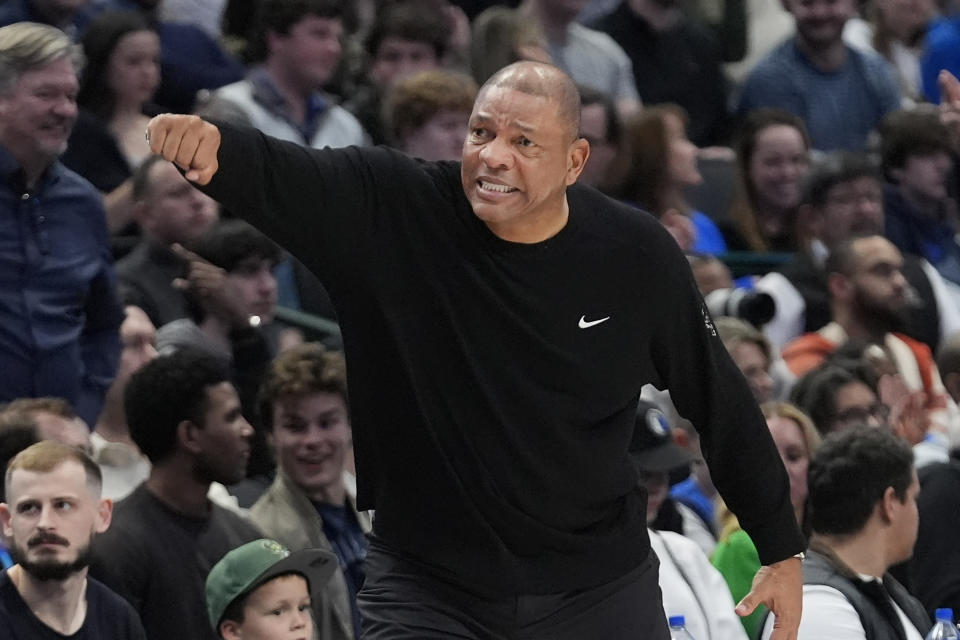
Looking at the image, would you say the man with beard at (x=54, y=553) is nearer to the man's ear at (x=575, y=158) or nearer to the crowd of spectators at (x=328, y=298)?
the crowd of spectators at (x=328, y=298)

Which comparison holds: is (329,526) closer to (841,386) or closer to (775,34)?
(841,386)

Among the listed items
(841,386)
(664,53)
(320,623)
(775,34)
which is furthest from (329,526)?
(775,34)

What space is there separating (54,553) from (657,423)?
6.56ft

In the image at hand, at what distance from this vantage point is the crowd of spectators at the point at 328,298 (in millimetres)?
5656

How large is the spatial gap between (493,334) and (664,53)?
6.52 meters

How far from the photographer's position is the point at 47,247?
6.56 meters

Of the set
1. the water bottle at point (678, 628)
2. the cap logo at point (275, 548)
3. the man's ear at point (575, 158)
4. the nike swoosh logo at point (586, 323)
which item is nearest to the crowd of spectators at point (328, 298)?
the cap logo at point (275, 548)

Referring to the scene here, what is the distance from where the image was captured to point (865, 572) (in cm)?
565

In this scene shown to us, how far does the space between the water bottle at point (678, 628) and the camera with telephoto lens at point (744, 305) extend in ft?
8.36

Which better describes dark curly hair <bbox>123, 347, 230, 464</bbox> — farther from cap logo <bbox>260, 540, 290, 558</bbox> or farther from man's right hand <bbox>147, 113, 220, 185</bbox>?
man's right hand <bbox>147, 113, 220, 185</bbox>

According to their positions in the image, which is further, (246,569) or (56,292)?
(56,292)

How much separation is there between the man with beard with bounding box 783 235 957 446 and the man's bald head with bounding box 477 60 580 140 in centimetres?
410

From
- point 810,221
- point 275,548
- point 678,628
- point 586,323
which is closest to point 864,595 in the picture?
point 678,628

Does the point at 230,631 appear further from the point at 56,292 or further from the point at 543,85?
the point at 543,85
